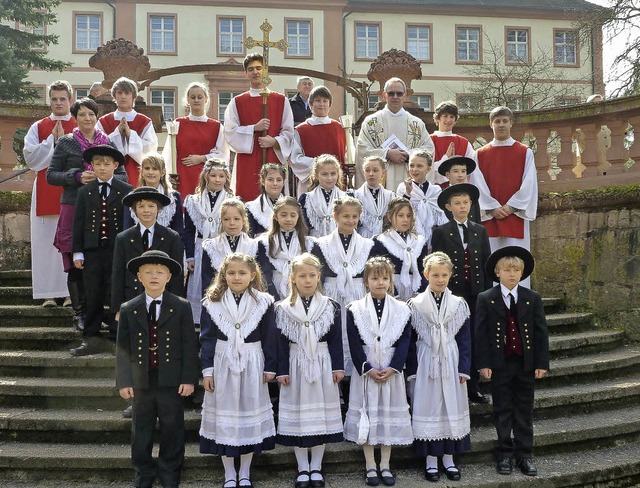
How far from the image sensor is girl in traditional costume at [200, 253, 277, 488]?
5477 mm

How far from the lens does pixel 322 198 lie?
287 inches

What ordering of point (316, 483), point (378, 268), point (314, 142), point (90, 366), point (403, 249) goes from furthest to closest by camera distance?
point (314, 142) → point (90, 366) → point (403, 249) → point (378, 268) → point (316, 483)

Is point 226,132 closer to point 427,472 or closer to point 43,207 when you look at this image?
point 43,207

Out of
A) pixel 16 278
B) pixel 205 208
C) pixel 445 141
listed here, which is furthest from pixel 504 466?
pixel 16 278

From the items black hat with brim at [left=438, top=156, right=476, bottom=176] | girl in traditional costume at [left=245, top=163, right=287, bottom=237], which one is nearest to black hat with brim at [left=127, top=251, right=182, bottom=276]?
girl in traditional costume at [left=245, top=163, right=287, bottom=237]

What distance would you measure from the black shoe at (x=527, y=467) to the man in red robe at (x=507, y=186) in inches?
117

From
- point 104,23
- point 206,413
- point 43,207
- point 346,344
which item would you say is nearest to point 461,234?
point 346,344

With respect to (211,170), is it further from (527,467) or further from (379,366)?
(527,467)

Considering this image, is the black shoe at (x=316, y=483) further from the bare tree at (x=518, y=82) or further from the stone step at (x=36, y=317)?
the bare tree at (x=518, y=82)

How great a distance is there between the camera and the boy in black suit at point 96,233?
6828 millimetres

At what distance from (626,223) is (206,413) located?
556 centimetres

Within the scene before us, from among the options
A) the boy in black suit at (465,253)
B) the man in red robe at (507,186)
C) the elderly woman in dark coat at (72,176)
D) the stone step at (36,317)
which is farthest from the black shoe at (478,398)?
the stone step at (36,317)

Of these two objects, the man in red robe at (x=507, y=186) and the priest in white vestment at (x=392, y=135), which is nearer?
the man in red robe at (x=507, y=186)

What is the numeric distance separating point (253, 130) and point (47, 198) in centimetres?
240
